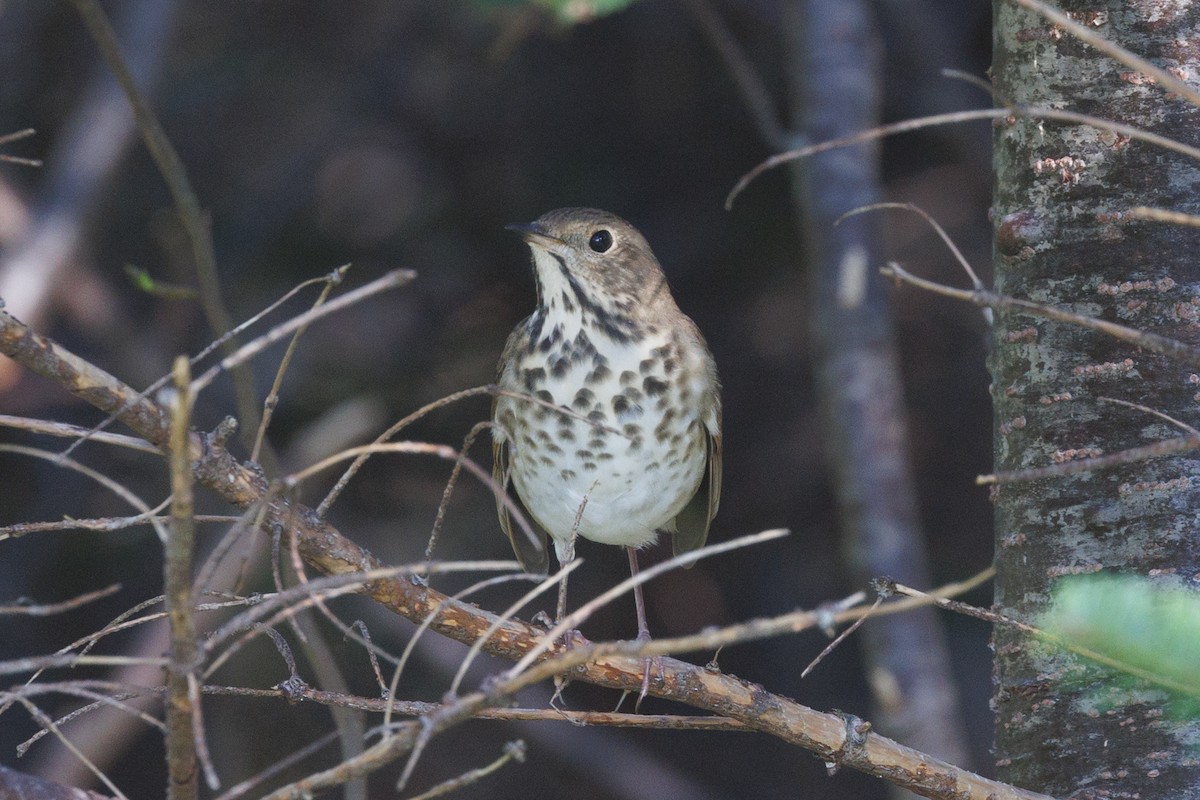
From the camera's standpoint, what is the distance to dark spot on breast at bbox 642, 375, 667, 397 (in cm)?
273

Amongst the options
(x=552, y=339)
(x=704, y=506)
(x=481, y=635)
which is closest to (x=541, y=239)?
(x=552, y=339)

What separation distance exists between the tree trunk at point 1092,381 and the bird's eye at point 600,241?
1.17 metres

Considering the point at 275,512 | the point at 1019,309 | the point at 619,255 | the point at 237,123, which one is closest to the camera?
the point at 1019,309

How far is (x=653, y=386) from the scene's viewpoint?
8.97ft

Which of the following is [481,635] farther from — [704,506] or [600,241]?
[704,506]

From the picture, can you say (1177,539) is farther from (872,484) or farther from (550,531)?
(872,484)

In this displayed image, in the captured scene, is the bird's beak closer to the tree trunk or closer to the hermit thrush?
the hermit thrush

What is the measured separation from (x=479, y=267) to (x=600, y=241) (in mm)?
1923

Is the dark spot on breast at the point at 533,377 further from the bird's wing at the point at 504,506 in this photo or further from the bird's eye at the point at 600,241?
the bird's eye at the point at 600,241

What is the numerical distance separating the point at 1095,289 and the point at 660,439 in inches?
44.6

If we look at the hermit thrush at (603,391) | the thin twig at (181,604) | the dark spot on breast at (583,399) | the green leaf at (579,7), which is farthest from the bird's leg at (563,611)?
the green leaf at (579,7)

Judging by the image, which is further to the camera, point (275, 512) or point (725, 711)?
point (725, 711)

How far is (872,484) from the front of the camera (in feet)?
13.0

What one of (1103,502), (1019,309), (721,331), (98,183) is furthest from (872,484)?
(1019,309)
